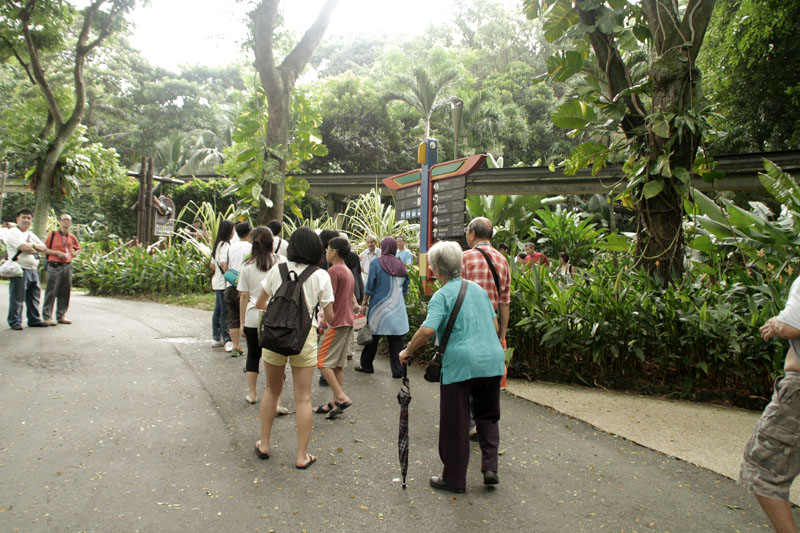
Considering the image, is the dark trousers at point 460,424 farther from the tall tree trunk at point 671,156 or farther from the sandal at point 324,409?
the tall tree trunk at point 671,156

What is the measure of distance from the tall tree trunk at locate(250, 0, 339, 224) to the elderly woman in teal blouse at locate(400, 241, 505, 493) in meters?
7.92

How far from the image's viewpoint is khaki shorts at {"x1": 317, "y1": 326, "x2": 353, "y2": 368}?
5.74m

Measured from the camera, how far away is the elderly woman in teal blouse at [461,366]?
3.88m

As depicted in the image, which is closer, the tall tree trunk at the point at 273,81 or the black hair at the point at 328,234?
the black hair at the point at 328,234

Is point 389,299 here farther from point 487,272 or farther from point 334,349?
point 487,272

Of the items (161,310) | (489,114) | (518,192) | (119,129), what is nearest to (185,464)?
(161,310)

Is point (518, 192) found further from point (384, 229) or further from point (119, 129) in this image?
point (119, 129)

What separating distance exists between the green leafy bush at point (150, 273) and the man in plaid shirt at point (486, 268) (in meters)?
10.8

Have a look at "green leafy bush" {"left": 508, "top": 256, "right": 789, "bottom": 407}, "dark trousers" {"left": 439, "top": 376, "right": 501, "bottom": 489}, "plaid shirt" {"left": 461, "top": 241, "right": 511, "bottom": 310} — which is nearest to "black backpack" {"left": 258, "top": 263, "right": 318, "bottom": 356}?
"dark trousers" {"left": 439, "top": 376, "right": 501, "bottom": 489}

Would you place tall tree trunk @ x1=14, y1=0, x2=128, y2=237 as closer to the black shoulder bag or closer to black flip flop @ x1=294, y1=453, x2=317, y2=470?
black flip flop @ x1=294, y1=453, x2=317, y2=470

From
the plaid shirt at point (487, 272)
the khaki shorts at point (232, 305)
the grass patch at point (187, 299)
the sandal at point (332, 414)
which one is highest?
the plaid shirt at point (487, 272)

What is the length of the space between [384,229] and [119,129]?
40.9 meters

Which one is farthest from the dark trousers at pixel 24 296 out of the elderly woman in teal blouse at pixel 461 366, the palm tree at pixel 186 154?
the palm tree at pixel 186 154

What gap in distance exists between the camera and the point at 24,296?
9453mm
